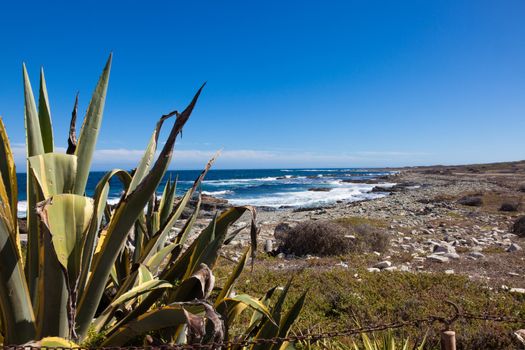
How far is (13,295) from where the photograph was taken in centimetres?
148

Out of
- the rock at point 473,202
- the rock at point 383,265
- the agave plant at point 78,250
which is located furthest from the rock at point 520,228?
the agave plant at point 78,250

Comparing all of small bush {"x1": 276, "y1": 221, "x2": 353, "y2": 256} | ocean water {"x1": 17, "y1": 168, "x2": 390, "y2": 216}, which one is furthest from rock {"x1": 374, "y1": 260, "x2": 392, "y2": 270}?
ocean water {"x1": 17, "y1": 168, "x2": 390, "y2": 216}

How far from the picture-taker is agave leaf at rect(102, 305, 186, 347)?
1555mm

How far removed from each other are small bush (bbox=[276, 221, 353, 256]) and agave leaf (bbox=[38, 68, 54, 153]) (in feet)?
26.2

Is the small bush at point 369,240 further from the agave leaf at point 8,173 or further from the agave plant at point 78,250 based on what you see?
the agave leaf at point 8,173

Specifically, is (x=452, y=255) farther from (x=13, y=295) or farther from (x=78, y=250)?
(x=13, y=295)

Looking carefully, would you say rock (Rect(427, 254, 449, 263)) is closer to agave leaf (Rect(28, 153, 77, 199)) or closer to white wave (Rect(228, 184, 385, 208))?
agave leaf (Rect(28, 153, 77, 199))

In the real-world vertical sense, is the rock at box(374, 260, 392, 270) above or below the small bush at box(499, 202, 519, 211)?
above

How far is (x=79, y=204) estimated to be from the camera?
1.33m

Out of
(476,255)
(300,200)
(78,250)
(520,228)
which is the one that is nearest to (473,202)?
(520,228)

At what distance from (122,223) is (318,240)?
8016mm

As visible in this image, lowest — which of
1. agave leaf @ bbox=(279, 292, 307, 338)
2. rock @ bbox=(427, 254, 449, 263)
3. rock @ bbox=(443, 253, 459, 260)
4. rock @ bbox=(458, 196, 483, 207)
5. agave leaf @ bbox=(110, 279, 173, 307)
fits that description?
rock @ bbox=(458, 196, 483, 207)

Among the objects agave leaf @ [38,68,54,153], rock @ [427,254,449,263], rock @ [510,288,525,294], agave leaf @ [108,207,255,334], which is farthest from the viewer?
rock @ [427,254,449,263]

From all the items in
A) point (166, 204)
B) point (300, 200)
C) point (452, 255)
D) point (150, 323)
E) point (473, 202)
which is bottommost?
point (300, 200)
